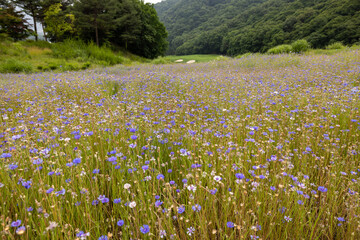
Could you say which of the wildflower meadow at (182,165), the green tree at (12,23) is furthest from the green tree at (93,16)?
Answer: the wildflower meadow at (182,165)

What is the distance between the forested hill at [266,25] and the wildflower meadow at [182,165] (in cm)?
3785

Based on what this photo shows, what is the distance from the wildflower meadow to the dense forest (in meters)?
24.6

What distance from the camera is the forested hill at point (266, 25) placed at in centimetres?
3468

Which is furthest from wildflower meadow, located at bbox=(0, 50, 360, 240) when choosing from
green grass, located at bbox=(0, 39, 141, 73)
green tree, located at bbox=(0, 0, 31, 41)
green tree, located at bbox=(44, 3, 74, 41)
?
green tree, located at bbox=(44, 3, 74, 41)

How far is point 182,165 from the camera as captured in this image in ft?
6.29

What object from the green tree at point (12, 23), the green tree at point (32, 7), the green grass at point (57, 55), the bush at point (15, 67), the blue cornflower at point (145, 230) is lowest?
the blue cornflower at point (145, 230)

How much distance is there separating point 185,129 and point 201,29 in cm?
10835

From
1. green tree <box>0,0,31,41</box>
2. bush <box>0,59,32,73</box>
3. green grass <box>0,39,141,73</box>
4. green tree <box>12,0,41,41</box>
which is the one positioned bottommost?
bush <box>0,59,32,73</box>

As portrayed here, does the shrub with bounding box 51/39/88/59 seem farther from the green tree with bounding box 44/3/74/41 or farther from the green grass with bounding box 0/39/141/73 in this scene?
the green tree with bounding box 44/3/74/41

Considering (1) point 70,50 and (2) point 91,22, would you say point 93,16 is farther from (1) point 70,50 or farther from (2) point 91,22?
(1) point 70,50

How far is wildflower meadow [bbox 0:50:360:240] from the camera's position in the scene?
1.38 meters

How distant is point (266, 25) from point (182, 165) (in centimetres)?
6073

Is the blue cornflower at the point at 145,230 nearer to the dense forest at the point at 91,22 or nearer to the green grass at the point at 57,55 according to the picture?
the green grass at the point at 57,55

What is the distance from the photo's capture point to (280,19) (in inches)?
2016
